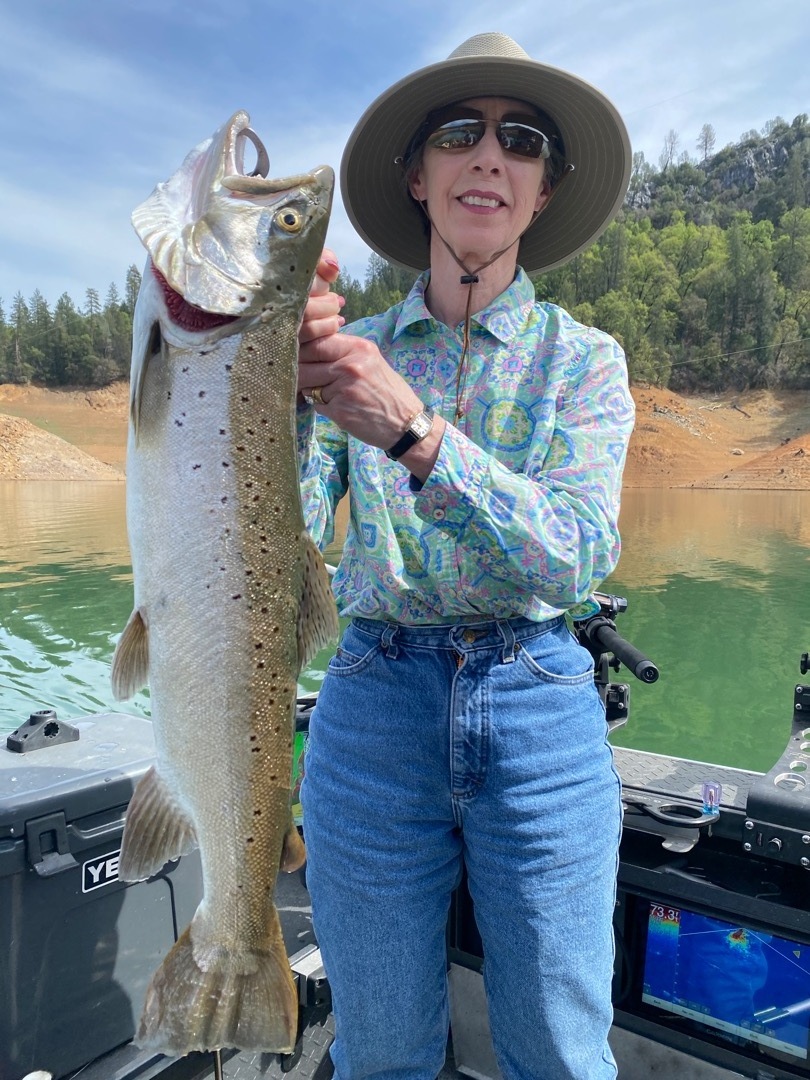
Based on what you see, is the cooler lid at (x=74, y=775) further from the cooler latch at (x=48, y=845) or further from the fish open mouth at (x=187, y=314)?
the fish open mouth at (x=187, y=314)

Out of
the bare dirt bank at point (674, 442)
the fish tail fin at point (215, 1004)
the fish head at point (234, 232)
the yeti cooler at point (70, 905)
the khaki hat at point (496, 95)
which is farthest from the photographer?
the bare dirt bank at point (674, 442)

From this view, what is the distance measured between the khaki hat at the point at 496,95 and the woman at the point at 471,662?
0.05 meters

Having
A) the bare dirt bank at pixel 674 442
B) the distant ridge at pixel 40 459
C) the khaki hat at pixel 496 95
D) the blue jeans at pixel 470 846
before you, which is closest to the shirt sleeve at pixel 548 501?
the blue jeans at pixel 470 846

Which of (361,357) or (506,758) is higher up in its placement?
(361,357)

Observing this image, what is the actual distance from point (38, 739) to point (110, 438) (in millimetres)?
60210

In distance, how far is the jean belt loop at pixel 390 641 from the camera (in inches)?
72.4

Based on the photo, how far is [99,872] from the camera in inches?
94.9

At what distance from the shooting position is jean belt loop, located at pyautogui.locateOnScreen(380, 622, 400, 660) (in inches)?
72.4

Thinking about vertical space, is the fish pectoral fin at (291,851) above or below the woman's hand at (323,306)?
below

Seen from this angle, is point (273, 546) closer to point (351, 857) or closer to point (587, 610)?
point (351, 857)

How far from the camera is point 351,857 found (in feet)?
5.80

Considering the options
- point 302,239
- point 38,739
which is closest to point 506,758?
point 302,239

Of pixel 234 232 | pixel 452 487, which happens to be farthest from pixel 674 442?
pixel 234 232

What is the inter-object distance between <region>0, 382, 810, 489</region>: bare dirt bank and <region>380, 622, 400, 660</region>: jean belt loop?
4478cm
